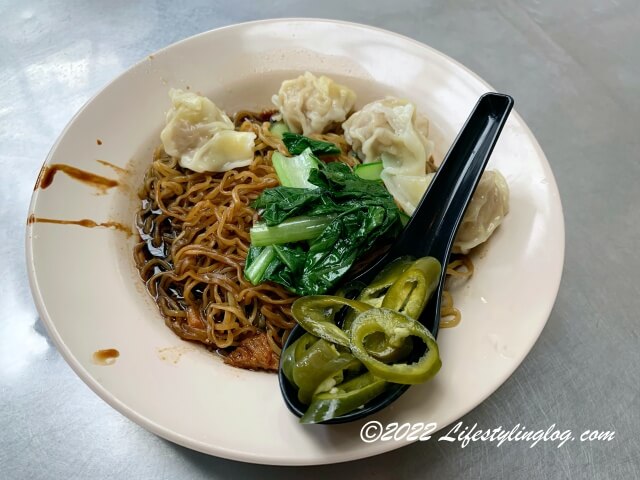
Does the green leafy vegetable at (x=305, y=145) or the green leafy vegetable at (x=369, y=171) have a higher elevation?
the green leafy vegetable at (x=305, y=145)

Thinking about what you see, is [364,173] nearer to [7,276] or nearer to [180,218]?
[180,218]

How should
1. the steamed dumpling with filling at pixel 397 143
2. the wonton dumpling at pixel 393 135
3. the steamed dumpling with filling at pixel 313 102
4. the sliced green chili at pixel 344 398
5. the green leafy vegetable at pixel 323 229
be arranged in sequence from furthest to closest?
the steamed dumpling with filling at pixel 313 102
the wonton dumpling at pixel 393 135
the steamed dumpling with filling at pixel 397 143
the green leafy vegetable at pixel 323 229
the sliced green chili at pixel 344 398

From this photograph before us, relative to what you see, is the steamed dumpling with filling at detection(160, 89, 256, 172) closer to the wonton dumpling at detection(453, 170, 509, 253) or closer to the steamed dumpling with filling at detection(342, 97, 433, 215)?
the steamed dumpling with filling at detection(342, 97, 433, 215)

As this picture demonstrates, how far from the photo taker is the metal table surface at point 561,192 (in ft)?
7.13

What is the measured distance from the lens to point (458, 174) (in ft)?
7.28

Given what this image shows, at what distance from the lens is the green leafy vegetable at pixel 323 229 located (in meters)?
2.09

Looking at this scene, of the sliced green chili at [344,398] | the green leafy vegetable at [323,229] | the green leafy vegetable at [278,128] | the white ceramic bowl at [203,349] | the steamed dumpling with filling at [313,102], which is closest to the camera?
the sliced green chili at [344,398]

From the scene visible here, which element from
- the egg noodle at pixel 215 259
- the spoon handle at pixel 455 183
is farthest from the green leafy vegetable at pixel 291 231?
the spoon handle at pixel 455 183

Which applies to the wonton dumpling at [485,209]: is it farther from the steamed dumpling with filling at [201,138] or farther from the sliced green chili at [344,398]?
the steamed dumpling with filling at [201,138]

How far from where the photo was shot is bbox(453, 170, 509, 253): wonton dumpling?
7.15ft

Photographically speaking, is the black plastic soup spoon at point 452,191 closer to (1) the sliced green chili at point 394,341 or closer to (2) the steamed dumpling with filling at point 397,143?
(2) the steamed dumpling with filling at point 397,143

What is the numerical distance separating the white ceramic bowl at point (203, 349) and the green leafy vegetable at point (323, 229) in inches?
17.4

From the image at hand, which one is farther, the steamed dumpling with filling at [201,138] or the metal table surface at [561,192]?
the steamed dumpling with filling at [201,138]

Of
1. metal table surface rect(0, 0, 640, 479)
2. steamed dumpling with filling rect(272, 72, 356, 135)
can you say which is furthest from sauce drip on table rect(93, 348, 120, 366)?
steamed dumpling with filling rect(272, 72, 356, 135)
